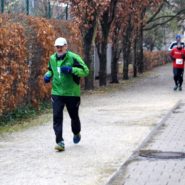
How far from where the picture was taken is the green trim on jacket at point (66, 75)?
10.2m

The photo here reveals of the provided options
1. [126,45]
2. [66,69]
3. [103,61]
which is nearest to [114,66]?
[103,61]

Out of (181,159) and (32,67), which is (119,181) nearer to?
(181,159)

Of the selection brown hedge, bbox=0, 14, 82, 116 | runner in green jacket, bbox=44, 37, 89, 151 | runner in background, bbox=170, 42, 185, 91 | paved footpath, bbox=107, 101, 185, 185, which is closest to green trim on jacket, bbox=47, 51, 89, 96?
runner in green jacket, bbox=44, 37, 89, 151

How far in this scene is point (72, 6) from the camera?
A: 22844 millimetres

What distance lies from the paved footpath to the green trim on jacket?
1476mm

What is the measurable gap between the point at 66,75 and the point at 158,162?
2081mm

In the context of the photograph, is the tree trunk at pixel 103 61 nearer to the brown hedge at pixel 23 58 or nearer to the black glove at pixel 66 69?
the brown hedge at pixel 23 58

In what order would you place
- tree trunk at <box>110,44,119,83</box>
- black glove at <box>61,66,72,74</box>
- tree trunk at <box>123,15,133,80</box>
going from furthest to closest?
tree trunk at <box>123,15,133,80</box> < tree trunk at <box>110,44,119,83</box> < black glove at <box>61,66,72,74</box>

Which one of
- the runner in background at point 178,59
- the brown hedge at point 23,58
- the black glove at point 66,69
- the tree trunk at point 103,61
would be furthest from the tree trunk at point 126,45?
the black glove at point 66,69

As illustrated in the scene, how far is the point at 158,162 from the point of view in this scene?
30.9 ft

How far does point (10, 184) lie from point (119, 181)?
140cm

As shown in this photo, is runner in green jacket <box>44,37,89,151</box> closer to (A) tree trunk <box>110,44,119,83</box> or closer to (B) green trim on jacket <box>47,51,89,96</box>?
(B) green trim on jacket <box>47,51,89,96</box>

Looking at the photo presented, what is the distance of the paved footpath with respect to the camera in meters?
8.22

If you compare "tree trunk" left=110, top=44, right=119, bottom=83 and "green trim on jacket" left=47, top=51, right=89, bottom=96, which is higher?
"green trim on jacket" left=47, top=51, right=89, bottom=96
